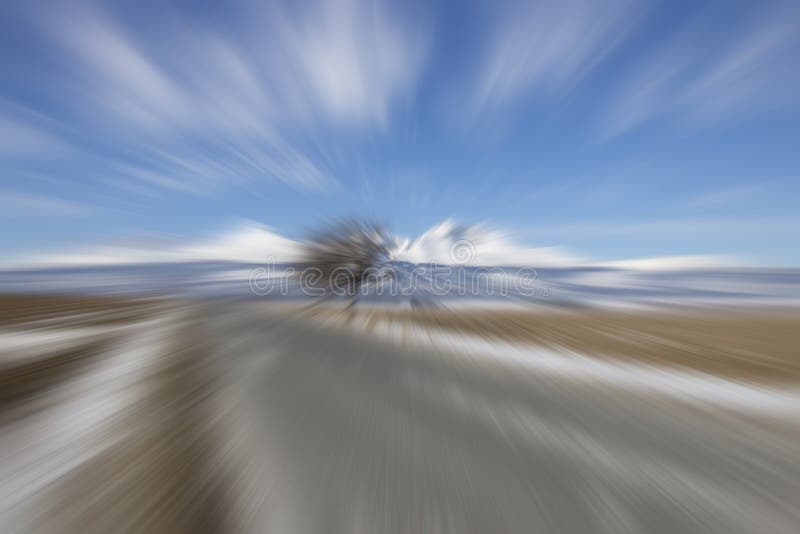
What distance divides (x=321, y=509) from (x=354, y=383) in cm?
73

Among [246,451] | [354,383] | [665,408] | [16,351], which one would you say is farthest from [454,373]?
[16,351]

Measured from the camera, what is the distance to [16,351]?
172 cm

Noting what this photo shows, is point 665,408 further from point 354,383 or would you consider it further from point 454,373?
point 354,383

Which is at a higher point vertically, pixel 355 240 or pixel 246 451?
pixel 355 240

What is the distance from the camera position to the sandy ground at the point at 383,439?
70 centimetres

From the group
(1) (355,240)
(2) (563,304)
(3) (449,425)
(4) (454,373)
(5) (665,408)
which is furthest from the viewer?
(1) (355,240)

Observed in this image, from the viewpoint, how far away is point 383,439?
3.23 feet

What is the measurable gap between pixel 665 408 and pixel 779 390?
63 cm

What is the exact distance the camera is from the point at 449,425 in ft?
3.51

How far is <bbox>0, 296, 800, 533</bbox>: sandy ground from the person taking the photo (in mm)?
695

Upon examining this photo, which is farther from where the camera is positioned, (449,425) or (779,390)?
(779,390)

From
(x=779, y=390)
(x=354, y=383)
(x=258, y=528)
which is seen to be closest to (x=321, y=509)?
(x=258, y=528)

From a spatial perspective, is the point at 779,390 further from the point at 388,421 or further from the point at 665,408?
the point at 388,421

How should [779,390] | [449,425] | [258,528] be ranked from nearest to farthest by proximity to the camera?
[258,528]
[449,425]
[779,390]
